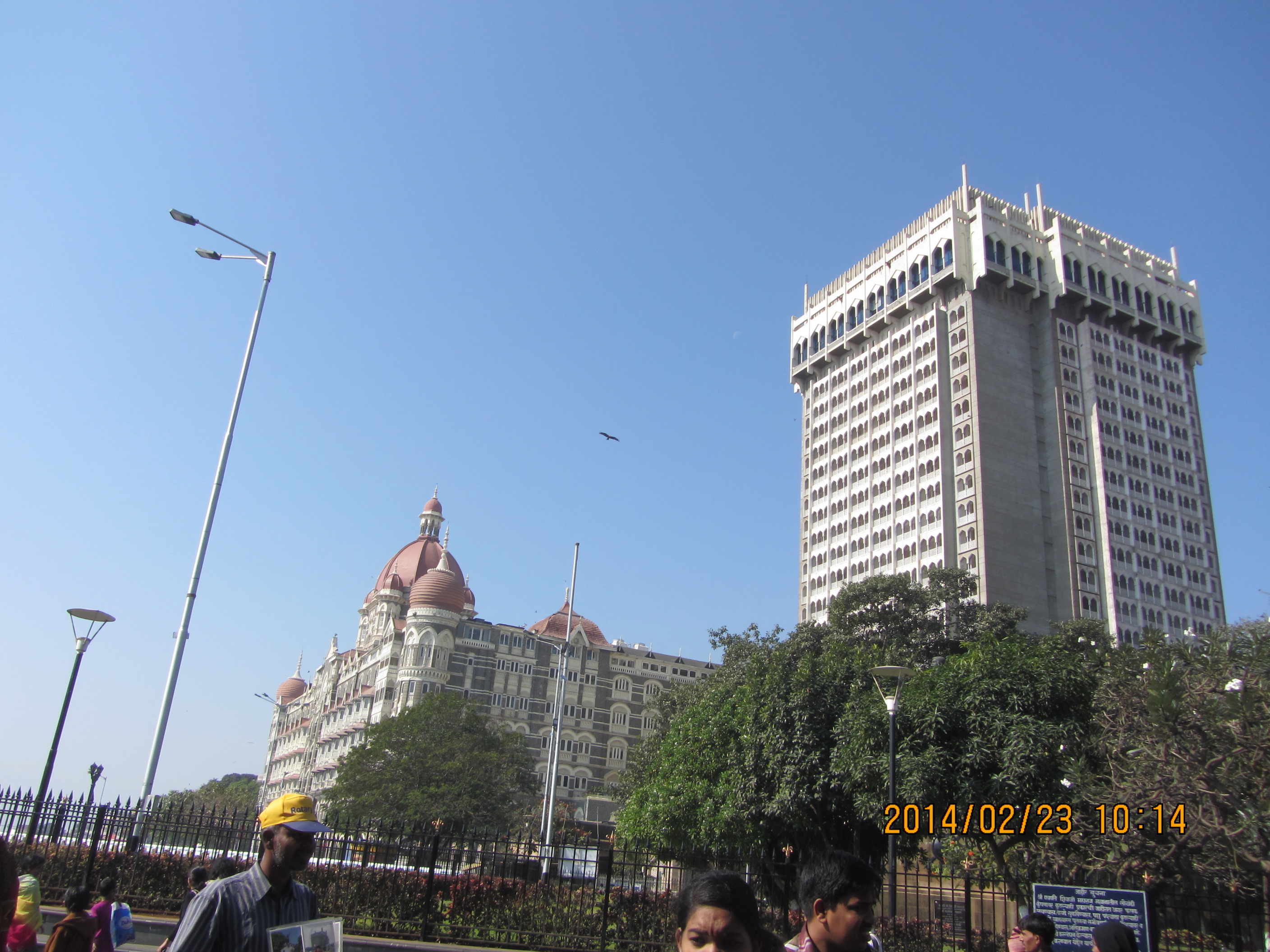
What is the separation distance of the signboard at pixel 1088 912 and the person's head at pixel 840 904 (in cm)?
735

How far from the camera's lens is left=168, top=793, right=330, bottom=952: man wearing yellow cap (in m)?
3.83

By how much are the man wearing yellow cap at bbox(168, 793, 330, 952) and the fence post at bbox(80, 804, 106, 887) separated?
11.9 metres

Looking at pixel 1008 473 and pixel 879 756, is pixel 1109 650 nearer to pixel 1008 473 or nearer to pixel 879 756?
pixel 879 756

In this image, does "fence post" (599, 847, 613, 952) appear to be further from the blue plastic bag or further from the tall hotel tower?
the tall hotel tower

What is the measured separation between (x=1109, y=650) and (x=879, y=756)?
25.0 feet

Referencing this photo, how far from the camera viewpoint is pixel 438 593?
254 feet

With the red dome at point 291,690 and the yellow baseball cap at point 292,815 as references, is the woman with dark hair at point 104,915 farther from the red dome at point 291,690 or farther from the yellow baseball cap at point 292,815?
the red dome at point 291,690

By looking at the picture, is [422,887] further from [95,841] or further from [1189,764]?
[1189,764]

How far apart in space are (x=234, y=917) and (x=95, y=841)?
13050 millimetres

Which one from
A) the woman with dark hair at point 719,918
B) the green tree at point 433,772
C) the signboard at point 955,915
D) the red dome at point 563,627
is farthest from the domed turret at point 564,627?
the woman with dark hair at point 719,918

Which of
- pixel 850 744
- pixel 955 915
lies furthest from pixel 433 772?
pixel 955 915

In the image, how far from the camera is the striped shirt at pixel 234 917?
381 cm
